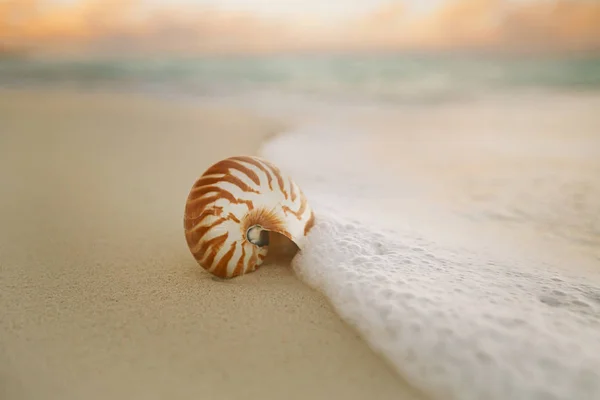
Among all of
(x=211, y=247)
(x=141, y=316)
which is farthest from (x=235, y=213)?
(x=141, y=316)

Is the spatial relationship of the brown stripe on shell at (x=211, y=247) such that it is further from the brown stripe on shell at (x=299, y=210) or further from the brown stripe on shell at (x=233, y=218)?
the brown stripe on shell at (x=299, y=210)

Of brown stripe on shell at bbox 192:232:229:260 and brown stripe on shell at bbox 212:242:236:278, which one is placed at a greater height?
brown stripe on shell at bbox 192:232:229:260

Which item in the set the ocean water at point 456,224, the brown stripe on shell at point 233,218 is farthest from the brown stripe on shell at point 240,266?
the ocean water at point 456,224

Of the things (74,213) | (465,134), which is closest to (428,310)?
(74,213)

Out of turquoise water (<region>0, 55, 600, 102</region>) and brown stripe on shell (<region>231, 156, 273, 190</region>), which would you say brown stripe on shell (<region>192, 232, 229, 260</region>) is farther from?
turquoise water (<region>0, 55, 600, 102</region>)

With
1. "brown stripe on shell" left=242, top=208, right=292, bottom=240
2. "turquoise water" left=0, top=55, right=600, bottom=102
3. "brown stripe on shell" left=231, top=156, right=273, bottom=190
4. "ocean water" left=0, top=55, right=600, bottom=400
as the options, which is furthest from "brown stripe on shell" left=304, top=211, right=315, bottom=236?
"turquoise water" left=0, top=55, right=600, bottom=102

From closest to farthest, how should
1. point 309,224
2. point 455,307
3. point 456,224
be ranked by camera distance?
point 455,307 → point 309,224 → point 456,224

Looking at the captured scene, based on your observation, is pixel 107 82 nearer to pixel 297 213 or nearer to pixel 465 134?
pixel 465 134

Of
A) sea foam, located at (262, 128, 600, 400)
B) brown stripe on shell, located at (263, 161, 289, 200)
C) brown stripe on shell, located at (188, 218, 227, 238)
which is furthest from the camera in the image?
brown stripe on shell, located at (263, 161, 289, 200)

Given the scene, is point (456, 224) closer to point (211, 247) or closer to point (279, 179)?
point (279, 179)
